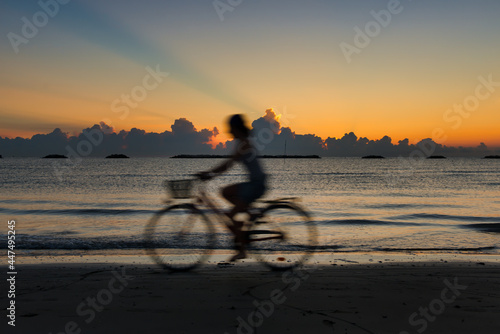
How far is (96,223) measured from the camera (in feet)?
47.0

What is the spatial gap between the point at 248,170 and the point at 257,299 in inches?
81.0

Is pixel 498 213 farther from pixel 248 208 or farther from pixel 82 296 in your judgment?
pixel 82 296

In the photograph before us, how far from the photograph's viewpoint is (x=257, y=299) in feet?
15.7

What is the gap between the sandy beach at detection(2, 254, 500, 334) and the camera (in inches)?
155

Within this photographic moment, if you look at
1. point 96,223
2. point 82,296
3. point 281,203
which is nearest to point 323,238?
point 281,203

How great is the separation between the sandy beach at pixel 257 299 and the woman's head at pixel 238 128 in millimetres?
2306

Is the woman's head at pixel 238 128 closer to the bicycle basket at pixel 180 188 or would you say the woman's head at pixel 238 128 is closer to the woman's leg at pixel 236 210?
the woman's leg at pixel 236 210

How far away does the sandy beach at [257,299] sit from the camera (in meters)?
3.94

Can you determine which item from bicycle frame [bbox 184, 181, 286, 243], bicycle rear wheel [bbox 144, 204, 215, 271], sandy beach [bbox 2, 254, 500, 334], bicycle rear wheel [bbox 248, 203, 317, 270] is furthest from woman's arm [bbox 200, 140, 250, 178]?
sandy beach [bbox 2, 254, 500, 334]

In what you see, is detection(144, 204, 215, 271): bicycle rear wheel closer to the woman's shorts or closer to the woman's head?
the woman's shorts

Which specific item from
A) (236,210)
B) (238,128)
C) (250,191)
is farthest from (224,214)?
(238,128)

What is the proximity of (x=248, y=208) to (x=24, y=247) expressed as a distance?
6.54m

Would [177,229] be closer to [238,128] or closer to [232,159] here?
[232,159]

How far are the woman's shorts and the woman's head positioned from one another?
810 mm
